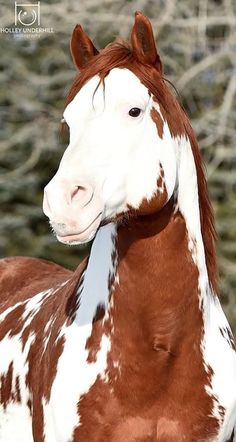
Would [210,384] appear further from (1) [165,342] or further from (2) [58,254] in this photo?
(2) [58,254]

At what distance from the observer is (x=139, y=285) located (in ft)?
11.1

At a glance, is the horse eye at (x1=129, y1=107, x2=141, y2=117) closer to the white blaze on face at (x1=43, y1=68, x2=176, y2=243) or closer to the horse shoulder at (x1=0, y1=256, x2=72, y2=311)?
the white blaze on face at (x1=43, y1=68, x2=176, y2=243)

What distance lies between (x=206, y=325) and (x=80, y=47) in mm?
1089

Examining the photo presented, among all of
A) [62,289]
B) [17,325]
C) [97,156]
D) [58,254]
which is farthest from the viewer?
[58,254]

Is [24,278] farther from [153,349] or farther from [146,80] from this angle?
[146,80]

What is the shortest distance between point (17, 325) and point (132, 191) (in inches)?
54.1

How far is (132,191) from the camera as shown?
3.14 m

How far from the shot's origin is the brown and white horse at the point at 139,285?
315 cm

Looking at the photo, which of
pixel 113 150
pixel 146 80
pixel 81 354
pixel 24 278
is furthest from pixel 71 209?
pixel 24 278

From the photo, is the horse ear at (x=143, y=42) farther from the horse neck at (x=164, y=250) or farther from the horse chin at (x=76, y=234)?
the horse chin at (x=76, y=234)

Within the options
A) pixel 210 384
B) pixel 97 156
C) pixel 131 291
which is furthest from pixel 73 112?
pixel 210 384

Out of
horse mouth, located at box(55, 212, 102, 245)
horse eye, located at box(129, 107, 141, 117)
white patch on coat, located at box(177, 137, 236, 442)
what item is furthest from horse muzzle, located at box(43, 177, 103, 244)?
white patch on coat, located at box(177, 137, 236, 442)

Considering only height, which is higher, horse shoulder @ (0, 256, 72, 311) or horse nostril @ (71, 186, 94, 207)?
horse shoulder @ (0, 256, 72, 311)

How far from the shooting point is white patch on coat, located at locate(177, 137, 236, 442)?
3.37m
